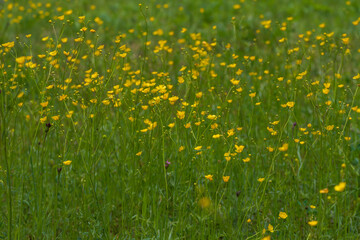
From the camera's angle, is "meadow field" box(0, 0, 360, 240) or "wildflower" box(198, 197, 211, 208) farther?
"meadow field" box(0, 0, 360, 240)

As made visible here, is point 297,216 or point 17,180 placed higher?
point 17,180

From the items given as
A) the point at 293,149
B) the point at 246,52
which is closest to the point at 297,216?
the point at 293,149

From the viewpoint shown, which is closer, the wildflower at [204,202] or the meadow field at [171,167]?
the wildflower at [204,202]

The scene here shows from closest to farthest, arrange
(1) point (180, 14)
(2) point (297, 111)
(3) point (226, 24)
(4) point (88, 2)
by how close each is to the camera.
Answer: (2) point (297, 111), (3) point (226, 24), (1) point (180, 14), (4) point (88, 2)

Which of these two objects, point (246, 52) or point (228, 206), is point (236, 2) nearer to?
point (246, 52)

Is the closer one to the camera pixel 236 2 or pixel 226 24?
pixel 226 24

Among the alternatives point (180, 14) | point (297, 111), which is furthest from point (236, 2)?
point (297, 111)

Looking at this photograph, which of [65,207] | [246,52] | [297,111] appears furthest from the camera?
[246,52]

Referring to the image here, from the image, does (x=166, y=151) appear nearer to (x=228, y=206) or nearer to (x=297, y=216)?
(x=228, y=206)

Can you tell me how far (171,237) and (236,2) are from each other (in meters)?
4.97

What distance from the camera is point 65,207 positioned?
2.72m

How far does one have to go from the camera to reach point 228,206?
273 cm

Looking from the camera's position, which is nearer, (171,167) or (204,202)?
(204,202)

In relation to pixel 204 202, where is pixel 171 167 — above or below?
below
